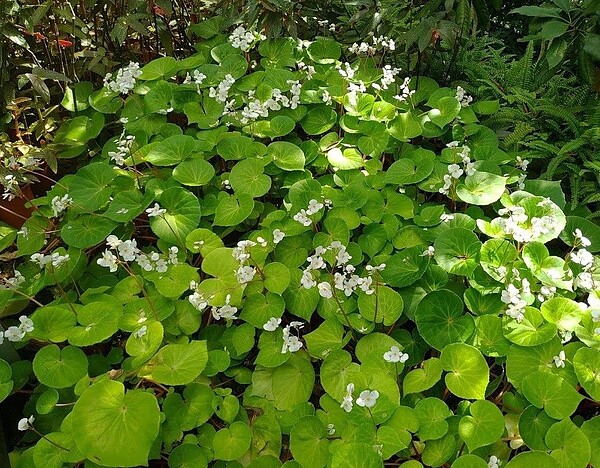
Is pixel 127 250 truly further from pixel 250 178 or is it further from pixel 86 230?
pixel 250 178

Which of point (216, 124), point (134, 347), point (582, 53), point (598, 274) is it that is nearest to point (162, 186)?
point (216, 124)

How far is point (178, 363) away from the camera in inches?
62.4

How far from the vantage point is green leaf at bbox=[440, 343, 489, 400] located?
4.90ft

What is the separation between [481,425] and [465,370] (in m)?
0.15

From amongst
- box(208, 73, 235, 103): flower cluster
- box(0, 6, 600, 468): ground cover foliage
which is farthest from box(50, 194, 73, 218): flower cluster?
box(208, 73, 235, 103): flower cluster

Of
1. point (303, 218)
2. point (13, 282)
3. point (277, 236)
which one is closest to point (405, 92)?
point (303, 218)

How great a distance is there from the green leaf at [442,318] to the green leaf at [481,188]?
432 mm

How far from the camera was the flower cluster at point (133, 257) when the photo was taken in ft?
5.63

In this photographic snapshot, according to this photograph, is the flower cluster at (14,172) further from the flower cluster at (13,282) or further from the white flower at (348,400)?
the white flower at (348,400)

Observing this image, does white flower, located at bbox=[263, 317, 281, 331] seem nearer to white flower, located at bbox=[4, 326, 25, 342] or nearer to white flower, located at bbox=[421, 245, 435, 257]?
white flower, located at bbox=[421, 245, 435, 257]

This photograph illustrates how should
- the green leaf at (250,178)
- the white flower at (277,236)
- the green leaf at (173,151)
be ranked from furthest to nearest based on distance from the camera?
1. the green leaf at (173,151)
2. the green leaf at (250,178)
3. the white flower at (277,236)

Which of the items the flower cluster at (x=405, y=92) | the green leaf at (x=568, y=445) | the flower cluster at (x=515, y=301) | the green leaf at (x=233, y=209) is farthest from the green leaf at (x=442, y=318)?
the flower cluster at (x=405, y=92)

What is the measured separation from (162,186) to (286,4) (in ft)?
3.49

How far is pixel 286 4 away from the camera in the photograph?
257cm
